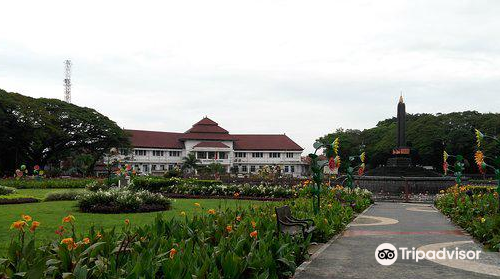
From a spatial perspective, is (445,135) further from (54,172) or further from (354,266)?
(354,266)

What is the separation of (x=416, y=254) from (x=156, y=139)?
70721mm

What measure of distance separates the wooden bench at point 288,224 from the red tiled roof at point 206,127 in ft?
227

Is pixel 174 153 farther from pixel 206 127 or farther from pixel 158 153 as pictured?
pixel 206 127

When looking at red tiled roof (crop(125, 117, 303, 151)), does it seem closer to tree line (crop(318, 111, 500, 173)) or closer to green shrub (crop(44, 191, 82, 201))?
tree line (crop(318, 111, 500, 173))

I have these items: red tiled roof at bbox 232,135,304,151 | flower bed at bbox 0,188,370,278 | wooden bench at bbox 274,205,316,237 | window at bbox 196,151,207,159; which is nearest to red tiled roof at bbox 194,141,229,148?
window at bbox 196,151,207,159

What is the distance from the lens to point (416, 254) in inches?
338

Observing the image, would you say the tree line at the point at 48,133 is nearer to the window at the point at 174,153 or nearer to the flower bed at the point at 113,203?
the window at the point at 174,153

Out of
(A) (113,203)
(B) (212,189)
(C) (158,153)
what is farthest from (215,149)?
(A) (113,203)

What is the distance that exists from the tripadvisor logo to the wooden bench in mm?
1452

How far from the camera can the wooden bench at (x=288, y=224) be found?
26.5ft

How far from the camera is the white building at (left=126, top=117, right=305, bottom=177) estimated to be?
7475 centimetres

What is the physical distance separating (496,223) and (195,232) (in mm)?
7010

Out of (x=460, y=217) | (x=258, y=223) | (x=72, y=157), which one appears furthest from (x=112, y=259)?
(x=72, y=157)

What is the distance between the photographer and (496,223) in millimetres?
9914
